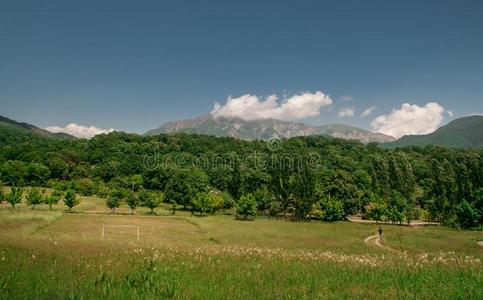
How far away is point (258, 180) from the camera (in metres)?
131

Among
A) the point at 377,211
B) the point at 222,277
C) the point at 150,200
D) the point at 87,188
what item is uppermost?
the point at 222,277

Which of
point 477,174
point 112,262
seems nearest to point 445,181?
point 477,174

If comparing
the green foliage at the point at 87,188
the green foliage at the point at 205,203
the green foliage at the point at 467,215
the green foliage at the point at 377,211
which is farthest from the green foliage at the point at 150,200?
the green foliage at the point at 467,215

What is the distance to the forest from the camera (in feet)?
312

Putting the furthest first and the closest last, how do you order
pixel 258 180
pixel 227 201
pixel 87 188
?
pixel 258 180 < pixel 87 188 < pixel 227 201

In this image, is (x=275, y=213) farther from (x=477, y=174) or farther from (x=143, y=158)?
(x=143, y=158)

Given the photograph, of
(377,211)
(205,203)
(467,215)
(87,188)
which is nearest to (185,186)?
(205,203)

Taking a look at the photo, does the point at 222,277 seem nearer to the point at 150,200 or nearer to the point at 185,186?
the point at 150,200

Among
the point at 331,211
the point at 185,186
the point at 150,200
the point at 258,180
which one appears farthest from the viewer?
the point at 258,180

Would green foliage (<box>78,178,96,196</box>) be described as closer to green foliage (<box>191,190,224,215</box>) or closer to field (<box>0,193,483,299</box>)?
green foliage (<box>191,190,224,215</box>)

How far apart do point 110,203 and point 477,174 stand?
318 ft

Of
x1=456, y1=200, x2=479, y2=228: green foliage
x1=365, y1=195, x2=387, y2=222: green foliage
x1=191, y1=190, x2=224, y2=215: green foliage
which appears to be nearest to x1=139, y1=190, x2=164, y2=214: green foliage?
x1=191, y1=190, x2=224, y2=215: green foliage

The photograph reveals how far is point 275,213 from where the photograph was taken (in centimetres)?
10562

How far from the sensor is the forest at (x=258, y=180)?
3748 inches
